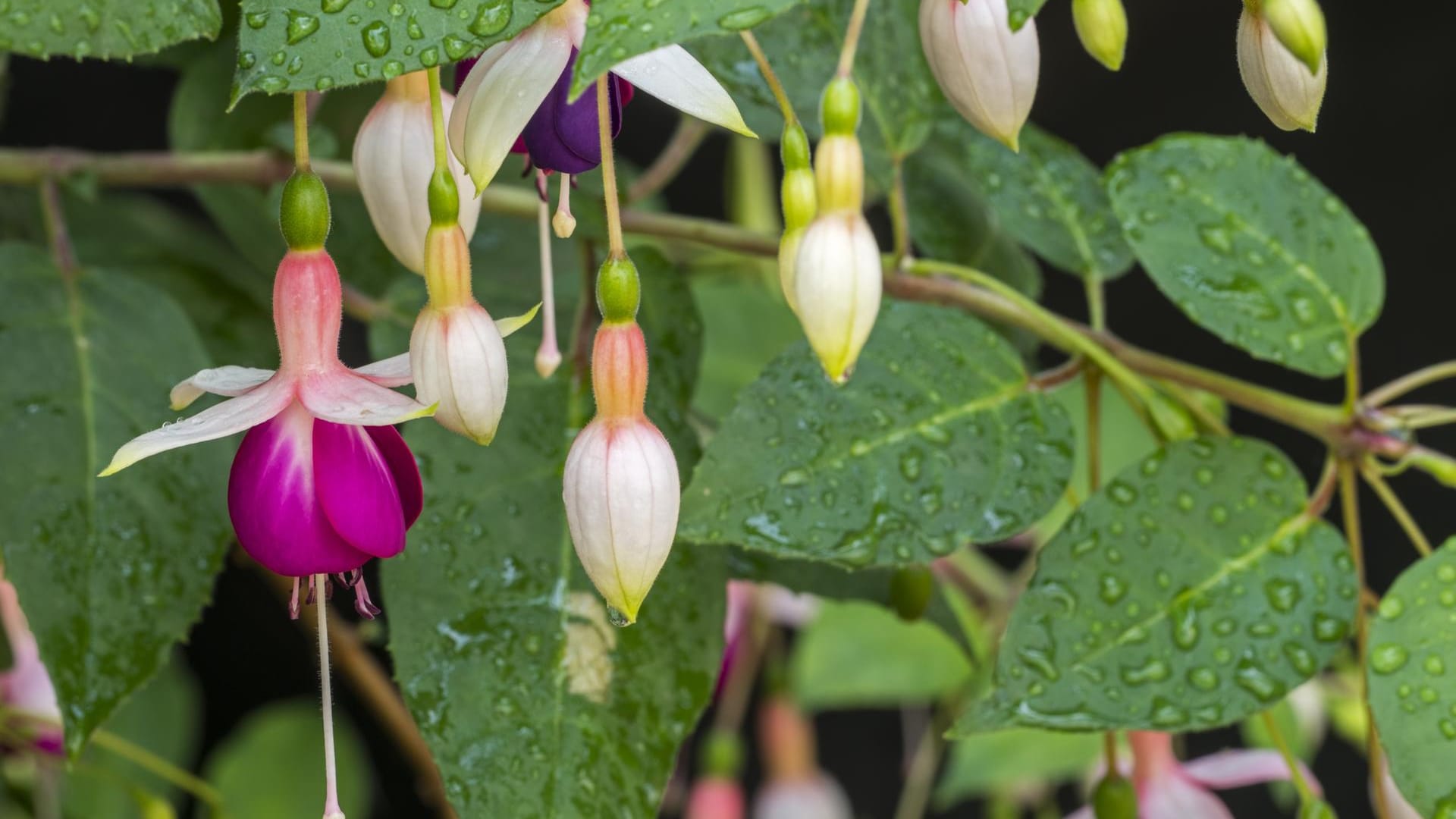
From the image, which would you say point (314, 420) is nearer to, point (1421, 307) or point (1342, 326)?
point (1342, 326)

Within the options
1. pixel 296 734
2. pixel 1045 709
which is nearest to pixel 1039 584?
pixel 1045 709

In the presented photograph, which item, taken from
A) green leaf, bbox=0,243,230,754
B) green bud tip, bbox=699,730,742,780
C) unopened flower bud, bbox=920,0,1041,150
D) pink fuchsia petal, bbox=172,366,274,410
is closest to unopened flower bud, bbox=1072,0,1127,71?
unopened flower bud, bbox=920,0,1041,150

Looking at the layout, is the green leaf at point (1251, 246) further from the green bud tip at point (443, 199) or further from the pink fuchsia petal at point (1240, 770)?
the green bud tip at point (443, 199)

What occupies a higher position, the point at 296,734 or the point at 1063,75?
the point at 1063,75

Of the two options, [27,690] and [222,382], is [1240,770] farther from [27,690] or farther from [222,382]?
[27,690]

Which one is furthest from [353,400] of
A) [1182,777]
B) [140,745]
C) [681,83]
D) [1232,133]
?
[1232,133]
